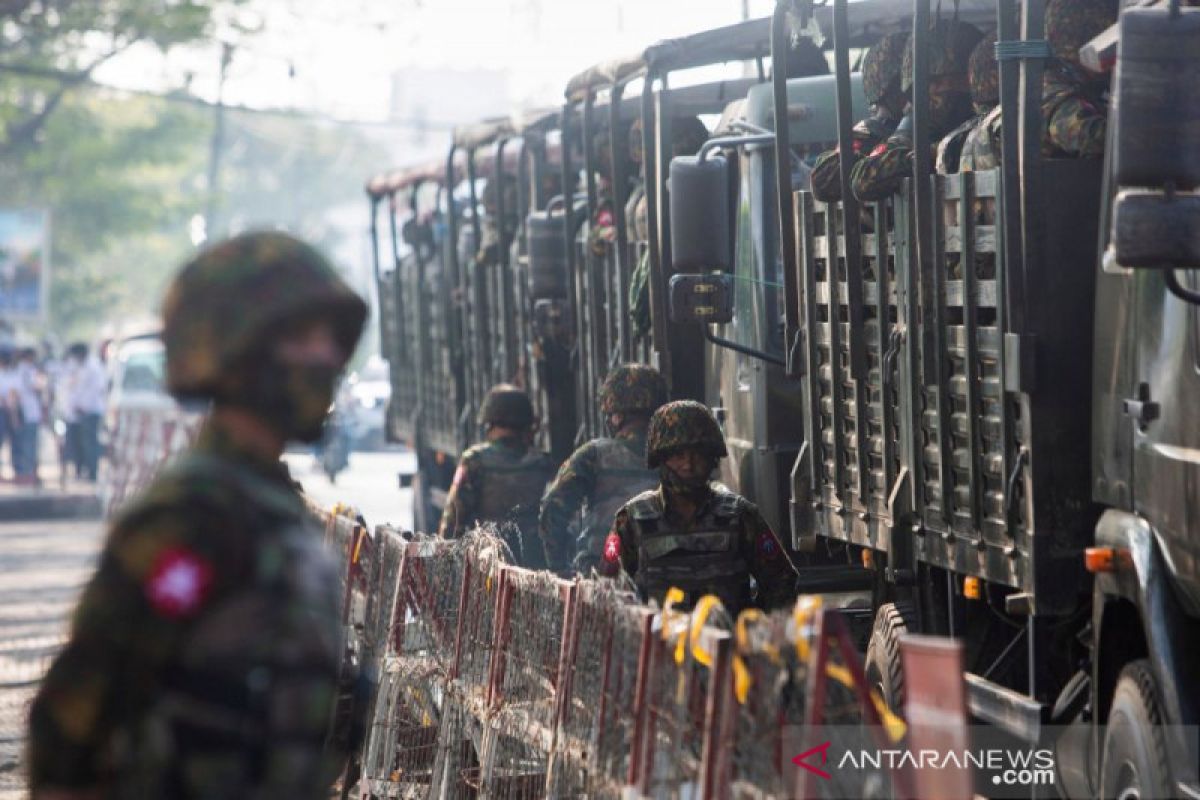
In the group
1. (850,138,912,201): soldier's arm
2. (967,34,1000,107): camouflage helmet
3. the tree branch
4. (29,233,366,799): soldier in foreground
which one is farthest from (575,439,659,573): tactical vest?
the tree branch

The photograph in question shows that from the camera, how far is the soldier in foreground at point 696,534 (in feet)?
24.8

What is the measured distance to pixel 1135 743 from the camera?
594 centimetres

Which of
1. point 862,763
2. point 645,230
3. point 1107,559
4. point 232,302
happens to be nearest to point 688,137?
point 645,230

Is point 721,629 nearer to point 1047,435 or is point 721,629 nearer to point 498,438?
point 1047,435

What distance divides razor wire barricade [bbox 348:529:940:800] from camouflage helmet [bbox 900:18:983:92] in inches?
84.0

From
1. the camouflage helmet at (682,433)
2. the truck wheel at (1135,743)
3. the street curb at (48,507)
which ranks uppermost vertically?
the camouflage helmet at (682,433)

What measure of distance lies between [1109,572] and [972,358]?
3.36 ft

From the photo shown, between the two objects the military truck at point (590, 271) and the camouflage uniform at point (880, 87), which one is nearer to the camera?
the camouflage uniform at point (880, 87)

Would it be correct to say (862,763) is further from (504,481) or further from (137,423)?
(137,423)

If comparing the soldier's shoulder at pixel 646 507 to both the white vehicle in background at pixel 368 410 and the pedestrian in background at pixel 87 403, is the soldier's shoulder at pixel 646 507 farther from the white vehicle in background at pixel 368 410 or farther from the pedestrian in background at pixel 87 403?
the white vehicle in background at pixel 368 410

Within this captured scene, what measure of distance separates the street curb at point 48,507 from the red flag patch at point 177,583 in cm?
2438

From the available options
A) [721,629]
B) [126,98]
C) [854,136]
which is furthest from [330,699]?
[126,98]

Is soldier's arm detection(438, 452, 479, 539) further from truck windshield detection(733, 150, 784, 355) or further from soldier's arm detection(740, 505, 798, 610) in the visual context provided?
soldier's arm detection(740, 505, 798, 610)

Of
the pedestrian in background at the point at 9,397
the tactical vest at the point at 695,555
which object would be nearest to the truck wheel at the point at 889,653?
the tactical vest at the point at 695,555
